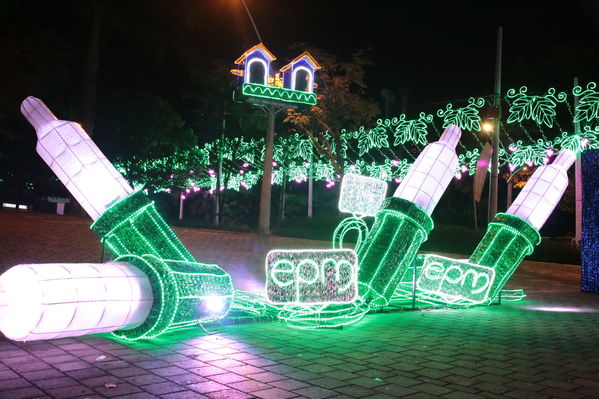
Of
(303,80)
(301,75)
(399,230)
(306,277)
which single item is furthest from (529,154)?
(306,277)

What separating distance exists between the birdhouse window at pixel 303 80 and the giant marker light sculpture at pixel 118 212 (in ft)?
55.9

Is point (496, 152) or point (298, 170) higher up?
point (298, 170)

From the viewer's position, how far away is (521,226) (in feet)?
27.4

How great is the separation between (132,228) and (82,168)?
2.85ft

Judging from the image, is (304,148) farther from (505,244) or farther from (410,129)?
(505,244)

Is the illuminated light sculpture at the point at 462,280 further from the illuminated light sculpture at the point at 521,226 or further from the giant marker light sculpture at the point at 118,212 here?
the giant marker light sculpture at the point at 118,212

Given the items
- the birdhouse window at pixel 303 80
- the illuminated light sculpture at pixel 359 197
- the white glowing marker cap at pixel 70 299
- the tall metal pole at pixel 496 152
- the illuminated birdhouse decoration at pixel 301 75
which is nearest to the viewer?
the white glowing marker cap at pixel 70 299

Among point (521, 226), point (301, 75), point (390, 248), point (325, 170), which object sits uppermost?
point (301, 75)

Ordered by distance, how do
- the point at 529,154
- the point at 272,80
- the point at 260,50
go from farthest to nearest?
the point at 272,80 < the point at 260,50 < the point at 529,154

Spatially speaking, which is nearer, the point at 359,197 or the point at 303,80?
the point at 359,197

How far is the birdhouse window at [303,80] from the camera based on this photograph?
22922mm

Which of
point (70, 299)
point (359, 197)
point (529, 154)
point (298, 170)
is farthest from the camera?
point (298, 170)

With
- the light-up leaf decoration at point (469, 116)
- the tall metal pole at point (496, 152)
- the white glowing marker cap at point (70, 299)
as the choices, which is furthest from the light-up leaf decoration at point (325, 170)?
the white glowing marker cap at point (70, 299)

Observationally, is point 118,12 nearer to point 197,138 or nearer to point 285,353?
point 197,138
